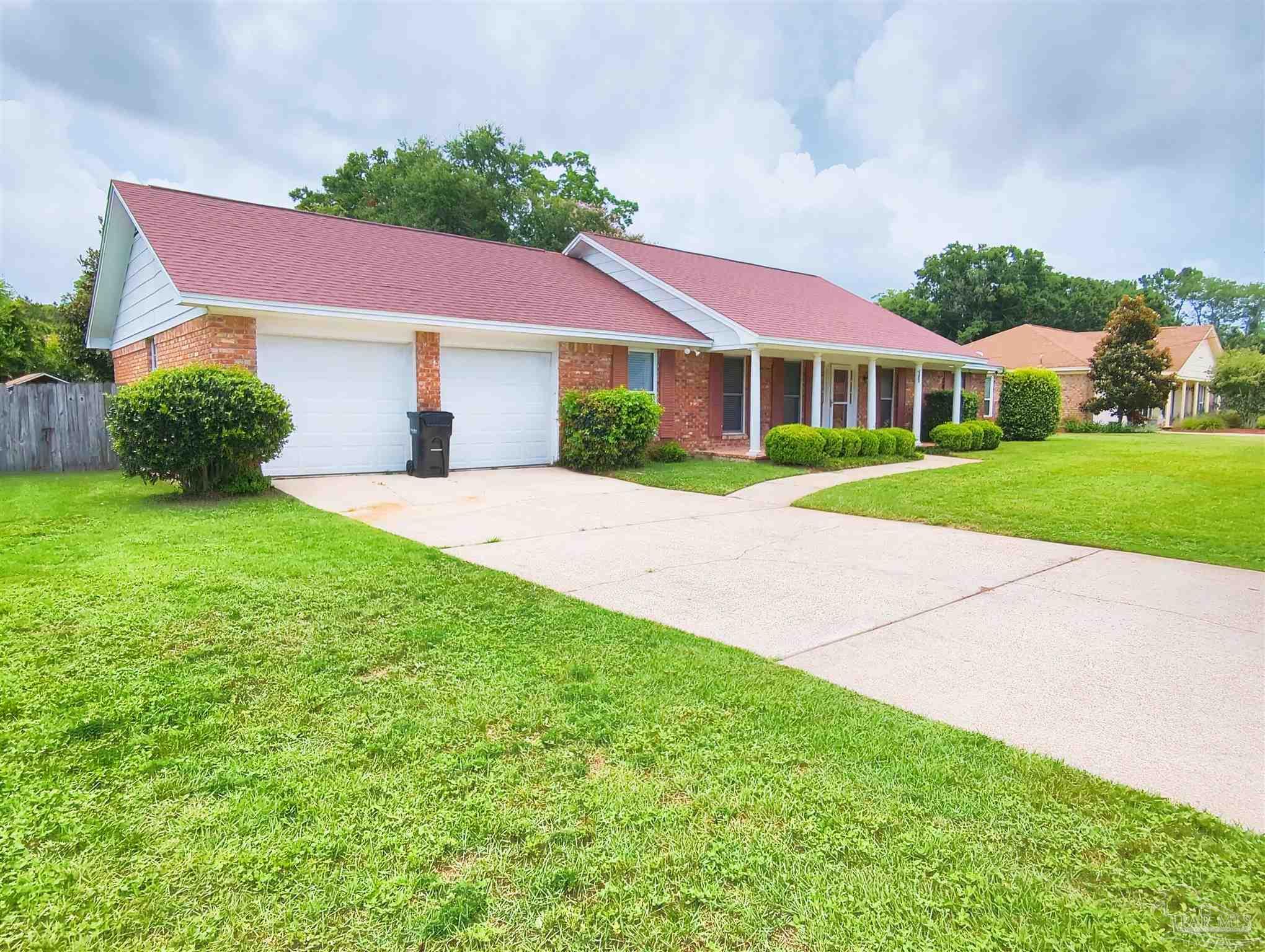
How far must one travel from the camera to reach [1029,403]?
920 inches

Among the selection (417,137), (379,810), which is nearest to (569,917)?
(379,810)

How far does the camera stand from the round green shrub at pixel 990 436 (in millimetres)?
19672

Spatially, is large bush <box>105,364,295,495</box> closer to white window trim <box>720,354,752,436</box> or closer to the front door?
white window trim <box>720,354,752,436</box>

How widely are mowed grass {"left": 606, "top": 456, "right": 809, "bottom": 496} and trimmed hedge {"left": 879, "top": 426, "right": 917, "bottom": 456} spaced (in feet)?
12.2

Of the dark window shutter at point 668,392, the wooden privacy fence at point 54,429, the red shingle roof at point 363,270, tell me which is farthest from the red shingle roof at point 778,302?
the wooden privacy fence at point 54,429

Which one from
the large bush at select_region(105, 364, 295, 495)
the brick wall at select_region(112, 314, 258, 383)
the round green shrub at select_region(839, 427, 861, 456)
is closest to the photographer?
the large bush at select_region(105, 364, 295, 495)

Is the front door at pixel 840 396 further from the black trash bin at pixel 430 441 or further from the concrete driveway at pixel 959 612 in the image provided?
the black trash bin at pixel 430 441

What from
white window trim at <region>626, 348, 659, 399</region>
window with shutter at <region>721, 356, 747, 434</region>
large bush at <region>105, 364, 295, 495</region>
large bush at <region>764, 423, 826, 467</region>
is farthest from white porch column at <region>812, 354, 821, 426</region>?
large bush at <region>105, 364, 295, 495</region>

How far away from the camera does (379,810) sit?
7.97 ft

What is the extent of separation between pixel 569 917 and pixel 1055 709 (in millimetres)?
2694

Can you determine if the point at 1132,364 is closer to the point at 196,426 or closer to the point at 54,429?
the point at 196,426

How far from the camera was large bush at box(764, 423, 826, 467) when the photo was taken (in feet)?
46.3

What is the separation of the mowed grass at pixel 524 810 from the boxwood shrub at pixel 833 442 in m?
11.1

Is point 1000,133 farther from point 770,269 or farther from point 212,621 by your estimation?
point 212,621
